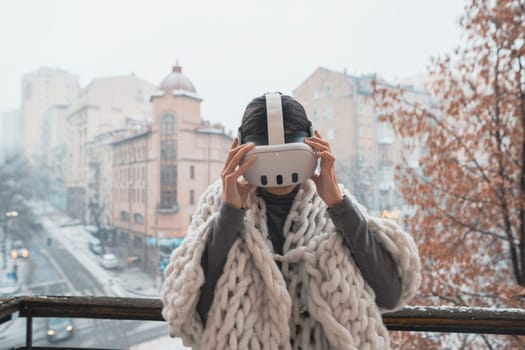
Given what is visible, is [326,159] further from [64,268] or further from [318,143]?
[64,268]

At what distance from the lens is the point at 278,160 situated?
1.66 ft

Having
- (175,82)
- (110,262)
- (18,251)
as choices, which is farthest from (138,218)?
(175,82)

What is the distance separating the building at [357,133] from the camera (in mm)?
2850

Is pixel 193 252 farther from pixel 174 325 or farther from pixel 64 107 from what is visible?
pixel 64 107

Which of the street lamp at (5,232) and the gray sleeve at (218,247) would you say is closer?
the gray sleeve at (218,247)

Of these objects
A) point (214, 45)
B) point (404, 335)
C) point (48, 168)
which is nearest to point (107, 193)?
point (48, 168)

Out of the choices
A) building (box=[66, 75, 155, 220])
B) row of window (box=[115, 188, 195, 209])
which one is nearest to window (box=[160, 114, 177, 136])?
building (box=[66, 75, 155, 220])

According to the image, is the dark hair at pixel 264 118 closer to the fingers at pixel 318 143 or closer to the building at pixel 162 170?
the fingers at pixel 318 143

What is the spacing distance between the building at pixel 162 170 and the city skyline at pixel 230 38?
0.18 metres

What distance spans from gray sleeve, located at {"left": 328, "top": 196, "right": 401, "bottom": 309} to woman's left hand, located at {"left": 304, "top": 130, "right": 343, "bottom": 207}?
0.05 feet

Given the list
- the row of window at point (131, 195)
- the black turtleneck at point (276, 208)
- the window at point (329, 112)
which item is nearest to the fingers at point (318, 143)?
the black turtleneck at point (276, 208)

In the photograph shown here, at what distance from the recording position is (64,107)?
333 centimetres

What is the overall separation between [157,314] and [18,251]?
3.01 meters

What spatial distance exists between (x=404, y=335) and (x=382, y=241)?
69.3 inches
